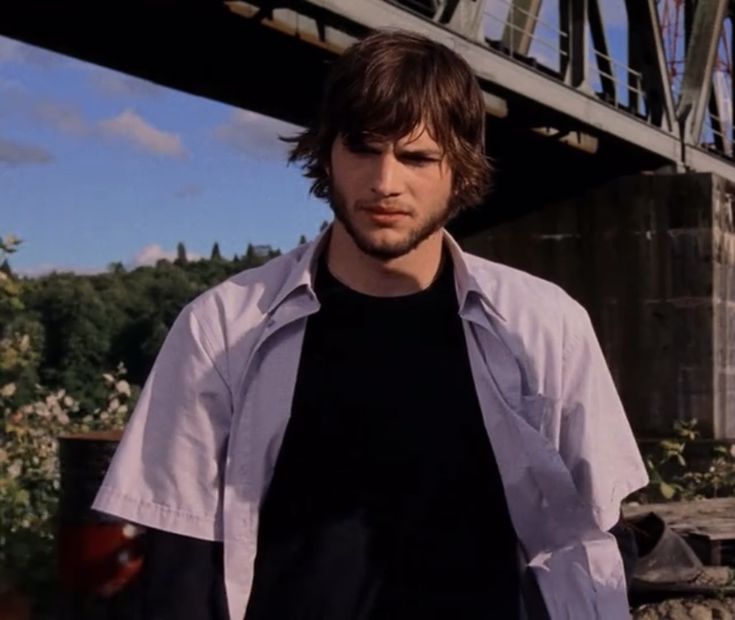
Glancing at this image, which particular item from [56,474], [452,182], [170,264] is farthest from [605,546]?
[170,264]

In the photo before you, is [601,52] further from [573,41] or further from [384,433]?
[384,433]

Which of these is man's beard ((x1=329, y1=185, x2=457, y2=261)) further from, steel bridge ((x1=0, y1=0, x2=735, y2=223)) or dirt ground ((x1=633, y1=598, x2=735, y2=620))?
steel bridge ((x1=0, y1=0, x2=735, y2=223))

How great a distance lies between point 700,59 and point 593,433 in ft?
55.7

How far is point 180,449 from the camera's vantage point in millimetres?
2215

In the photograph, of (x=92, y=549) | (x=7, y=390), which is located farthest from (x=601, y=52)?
(x=92, y=549)

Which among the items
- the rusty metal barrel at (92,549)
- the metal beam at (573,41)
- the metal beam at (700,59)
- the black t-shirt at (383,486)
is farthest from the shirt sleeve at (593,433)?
the metal beam at (700,59)

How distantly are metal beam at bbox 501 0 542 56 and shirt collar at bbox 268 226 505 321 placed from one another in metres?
11.2

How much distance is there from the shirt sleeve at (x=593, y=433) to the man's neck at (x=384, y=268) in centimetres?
23

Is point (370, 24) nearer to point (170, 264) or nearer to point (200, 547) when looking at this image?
point (200, 547)

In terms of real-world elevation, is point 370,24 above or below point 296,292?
above

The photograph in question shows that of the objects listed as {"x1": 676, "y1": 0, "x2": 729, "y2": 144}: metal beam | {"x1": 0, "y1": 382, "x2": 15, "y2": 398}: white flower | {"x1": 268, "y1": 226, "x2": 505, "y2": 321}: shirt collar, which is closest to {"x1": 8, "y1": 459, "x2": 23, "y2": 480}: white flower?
{"x1": 0, "y1": 382, "x2": 15, "y2": 398}: white flower

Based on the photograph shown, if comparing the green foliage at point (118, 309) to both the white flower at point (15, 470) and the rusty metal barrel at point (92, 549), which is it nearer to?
the white flower at point (15, 470)

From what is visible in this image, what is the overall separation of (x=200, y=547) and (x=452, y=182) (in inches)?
24.5

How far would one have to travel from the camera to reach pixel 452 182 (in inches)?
91.6
